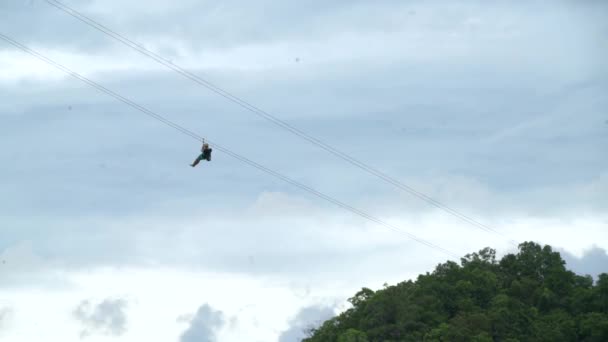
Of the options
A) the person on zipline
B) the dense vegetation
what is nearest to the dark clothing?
the person on zipline

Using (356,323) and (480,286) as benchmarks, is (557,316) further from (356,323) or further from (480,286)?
(356,323)

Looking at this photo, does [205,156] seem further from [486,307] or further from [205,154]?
[486,307]

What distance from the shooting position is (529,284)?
11031cm

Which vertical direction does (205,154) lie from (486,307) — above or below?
below

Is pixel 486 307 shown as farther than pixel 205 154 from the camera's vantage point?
Yes

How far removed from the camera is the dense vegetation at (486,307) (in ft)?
321

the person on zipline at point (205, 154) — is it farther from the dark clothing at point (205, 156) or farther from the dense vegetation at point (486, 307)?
the dense vegetation at point (486, 307)

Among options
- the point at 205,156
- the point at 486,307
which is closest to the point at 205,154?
the point at 205,156

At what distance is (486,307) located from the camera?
107m

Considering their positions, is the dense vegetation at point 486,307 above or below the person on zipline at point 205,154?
above

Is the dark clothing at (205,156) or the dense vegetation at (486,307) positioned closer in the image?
the dark clothing at (205,156)

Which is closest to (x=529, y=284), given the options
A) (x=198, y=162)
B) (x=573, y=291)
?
(x=573, y=291)

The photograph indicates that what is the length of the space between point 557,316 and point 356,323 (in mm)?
22000

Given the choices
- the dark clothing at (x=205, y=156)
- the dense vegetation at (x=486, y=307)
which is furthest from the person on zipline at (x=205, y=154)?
the dense vegetation at (x=486, y=307)
